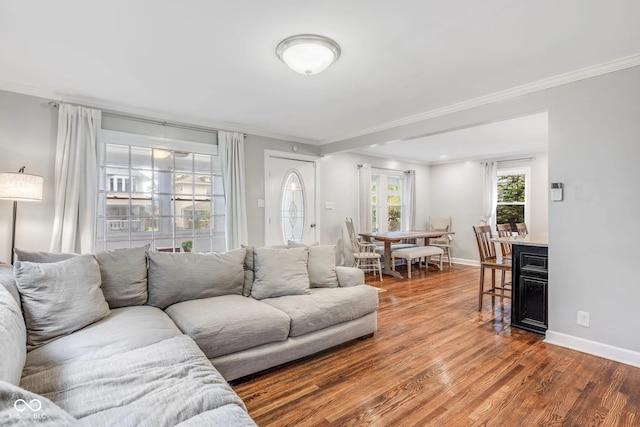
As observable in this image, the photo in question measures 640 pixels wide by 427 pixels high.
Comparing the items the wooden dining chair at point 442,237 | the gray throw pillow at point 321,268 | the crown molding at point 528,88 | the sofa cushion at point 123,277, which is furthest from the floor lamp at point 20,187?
the wooden dining chair at point 442,237

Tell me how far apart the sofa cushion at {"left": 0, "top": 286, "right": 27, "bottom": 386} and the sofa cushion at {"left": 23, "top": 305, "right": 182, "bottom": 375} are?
16 centimetres

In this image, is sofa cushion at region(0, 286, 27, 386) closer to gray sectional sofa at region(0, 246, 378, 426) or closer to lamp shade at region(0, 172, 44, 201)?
gray sectional sofa at region(0, 246, 378, 426)

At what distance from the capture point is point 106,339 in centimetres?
179

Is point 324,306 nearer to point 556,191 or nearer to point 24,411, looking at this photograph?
point 24,411

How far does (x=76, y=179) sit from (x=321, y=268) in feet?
9.18

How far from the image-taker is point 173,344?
1759mm

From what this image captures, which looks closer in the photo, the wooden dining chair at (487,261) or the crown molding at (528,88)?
the crown molding at (528,88)

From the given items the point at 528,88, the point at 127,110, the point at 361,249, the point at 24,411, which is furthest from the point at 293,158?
the point at 24,411

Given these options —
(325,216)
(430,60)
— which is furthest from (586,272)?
(325,216)

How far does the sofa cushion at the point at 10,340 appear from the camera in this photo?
111 centimetres

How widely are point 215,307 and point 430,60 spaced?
2590mm

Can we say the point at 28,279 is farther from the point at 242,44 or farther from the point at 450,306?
the point at 450,306

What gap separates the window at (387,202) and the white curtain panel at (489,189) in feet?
5.64

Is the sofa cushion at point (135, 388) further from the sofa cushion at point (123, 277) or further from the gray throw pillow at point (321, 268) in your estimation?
the gray throw pillow at point (321, 268)
